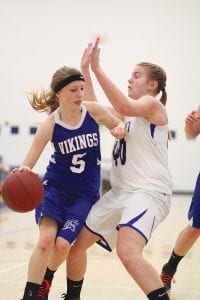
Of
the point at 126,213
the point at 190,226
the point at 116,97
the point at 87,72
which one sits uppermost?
the point at 87,72

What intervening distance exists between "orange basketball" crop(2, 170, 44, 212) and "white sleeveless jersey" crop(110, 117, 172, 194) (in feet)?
1.89

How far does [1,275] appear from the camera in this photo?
5574 mm

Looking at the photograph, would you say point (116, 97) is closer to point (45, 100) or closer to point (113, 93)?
point (113, 93)

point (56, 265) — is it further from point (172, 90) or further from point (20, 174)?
point (172, 90)

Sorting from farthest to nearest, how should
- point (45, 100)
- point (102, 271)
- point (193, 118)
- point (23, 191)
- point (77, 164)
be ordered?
point (102, 271), point (193, 118), point (45, 100), point (77, 164), point (23, 191)

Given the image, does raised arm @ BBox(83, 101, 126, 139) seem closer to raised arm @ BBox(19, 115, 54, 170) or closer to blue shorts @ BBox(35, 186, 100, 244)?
raised arm @ BBox(19, 115, 54, 170)

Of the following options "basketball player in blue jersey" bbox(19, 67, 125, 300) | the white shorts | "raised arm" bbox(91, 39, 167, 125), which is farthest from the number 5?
"raised arm" bbox(91, 39, 167, 125)

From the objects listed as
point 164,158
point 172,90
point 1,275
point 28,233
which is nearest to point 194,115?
point 164,158

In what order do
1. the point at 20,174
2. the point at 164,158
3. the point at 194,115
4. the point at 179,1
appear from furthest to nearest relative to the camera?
the point at 179,1 < the point at 194,115 < the point at 164,158 < the point at 20,174

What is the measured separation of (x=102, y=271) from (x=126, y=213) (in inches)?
93.6

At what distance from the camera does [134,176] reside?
379 centimetres

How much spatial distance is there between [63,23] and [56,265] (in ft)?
42.7

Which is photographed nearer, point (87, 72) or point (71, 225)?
point (71, 225)

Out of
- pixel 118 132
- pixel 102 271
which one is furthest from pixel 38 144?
pixel 102 271
